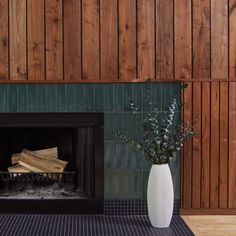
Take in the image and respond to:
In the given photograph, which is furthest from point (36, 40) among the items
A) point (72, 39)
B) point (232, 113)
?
point (232, 113)

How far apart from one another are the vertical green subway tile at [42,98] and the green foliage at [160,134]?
50cm

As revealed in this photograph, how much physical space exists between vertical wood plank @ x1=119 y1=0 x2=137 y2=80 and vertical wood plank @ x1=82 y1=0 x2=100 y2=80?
155 mm

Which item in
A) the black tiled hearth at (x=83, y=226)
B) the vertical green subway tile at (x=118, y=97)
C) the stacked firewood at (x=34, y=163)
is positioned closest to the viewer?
the black tiled hearth at (x=83, y=226)

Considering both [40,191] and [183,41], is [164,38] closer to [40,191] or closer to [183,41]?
[183,41]

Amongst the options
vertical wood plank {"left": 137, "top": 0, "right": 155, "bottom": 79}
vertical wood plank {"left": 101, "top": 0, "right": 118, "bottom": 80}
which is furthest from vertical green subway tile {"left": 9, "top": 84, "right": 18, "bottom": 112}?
vertical wood plank {"left": 137, "top": 0, "right": 155, "bottom": 79}

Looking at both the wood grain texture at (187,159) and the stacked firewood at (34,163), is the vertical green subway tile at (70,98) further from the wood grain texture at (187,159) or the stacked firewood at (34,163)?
the wood grain texture at (187,159)

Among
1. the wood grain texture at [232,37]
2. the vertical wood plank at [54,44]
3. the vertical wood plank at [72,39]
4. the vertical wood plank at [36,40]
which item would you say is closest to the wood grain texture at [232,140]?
the wood grain texture at [232,37]

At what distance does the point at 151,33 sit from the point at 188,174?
101 centimetres

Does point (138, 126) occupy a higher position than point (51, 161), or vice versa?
point (138, 126)

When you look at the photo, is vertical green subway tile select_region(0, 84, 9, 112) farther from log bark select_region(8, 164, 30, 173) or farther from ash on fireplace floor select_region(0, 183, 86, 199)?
ash on fireplace floor select_region(0, 183, 86, 199)

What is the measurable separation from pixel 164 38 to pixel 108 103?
59 cm

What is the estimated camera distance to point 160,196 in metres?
3.05

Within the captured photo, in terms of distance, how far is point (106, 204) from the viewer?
11.0ft

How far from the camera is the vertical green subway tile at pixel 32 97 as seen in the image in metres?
3.35
